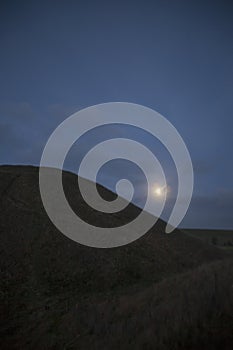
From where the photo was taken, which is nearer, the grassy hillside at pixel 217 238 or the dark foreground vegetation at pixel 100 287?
the dark foreground vegetation at pixel 100 287

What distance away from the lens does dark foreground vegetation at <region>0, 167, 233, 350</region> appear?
634cm

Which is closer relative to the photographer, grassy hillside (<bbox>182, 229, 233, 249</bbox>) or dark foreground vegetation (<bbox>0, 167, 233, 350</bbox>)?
dark foreground vegetation (<bbox>0, 167, 233, 350</bbox>)

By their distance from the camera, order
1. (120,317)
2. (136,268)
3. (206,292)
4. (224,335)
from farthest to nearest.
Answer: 1. (136,268)
2. (120,317)
3. (206,292)
4. (224,335)

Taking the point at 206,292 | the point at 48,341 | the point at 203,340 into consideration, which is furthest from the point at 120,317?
the point at 203,340

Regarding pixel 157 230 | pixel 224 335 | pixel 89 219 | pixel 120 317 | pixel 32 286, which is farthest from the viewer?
pixel 157 230

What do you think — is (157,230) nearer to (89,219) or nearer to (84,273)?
(89,219)

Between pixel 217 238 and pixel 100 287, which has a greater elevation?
pixel 217 238

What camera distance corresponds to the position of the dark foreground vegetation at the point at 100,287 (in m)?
6.34

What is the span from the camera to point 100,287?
52.5 ft

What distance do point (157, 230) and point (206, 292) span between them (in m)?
24.5

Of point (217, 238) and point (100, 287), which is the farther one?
point (217, 238)

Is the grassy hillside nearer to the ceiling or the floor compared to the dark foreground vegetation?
nearer to the ceiling

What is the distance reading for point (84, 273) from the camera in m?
17.8

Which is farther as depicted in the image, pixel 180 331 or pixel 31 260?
pixel 31 260
